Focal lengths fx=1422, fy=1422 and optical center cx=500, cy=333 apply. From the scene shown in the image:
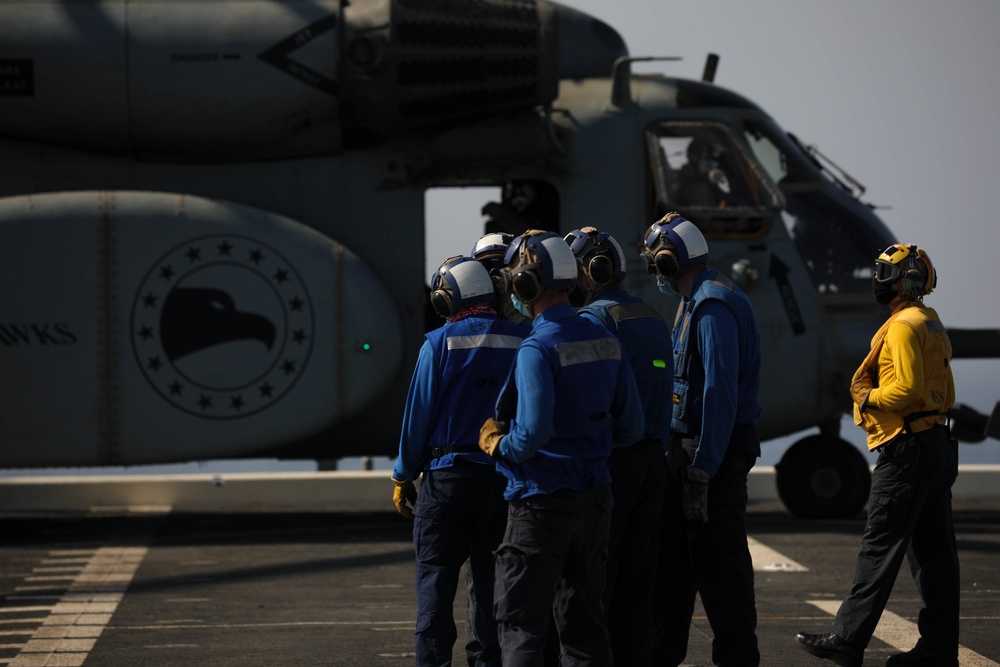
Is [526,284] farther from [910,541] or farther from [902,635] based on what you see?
[902,635]

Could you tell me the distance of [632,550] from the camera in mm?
6328

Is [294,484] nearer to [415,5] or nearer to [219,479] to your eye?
[219,479]

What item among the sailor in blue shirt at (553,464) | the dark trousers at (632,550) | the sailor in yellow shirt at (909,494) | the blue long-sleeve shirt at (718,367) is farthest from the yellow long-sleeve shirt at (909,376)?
the sailor in blue shirt at (553,464)

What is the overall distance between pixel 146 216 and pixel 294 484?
14.2ft

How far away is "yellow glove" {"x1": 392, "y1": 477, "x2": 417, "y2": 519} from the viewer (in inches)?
258

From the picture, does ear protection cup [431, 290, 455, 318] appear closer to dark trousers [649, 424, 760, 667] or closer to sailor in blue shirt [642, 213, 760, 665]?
sailor in blue shirt [642, 213, 760, 665]

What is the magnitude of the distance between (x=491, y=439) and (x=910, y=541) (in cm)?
251

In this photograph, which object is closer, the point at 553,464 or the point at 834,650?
the point at 553,464

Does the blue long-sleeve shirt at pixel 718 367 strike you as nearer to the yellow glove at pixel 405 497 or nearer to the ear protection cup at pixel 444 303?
the ear protection cup at pixel 444 303

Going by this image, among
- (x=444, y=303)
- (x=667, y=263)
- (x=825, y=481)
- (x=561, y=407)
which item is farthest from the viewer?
(x=825, y=481)

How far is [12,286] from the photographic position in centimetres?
1198

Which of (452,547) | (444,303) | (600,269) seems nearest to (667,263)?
(600,269)

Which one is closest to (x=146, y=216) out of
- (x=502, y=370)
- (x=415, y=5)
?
(x=415, y=5)

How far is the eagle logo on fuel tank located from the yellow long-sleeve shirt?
6264 mm
